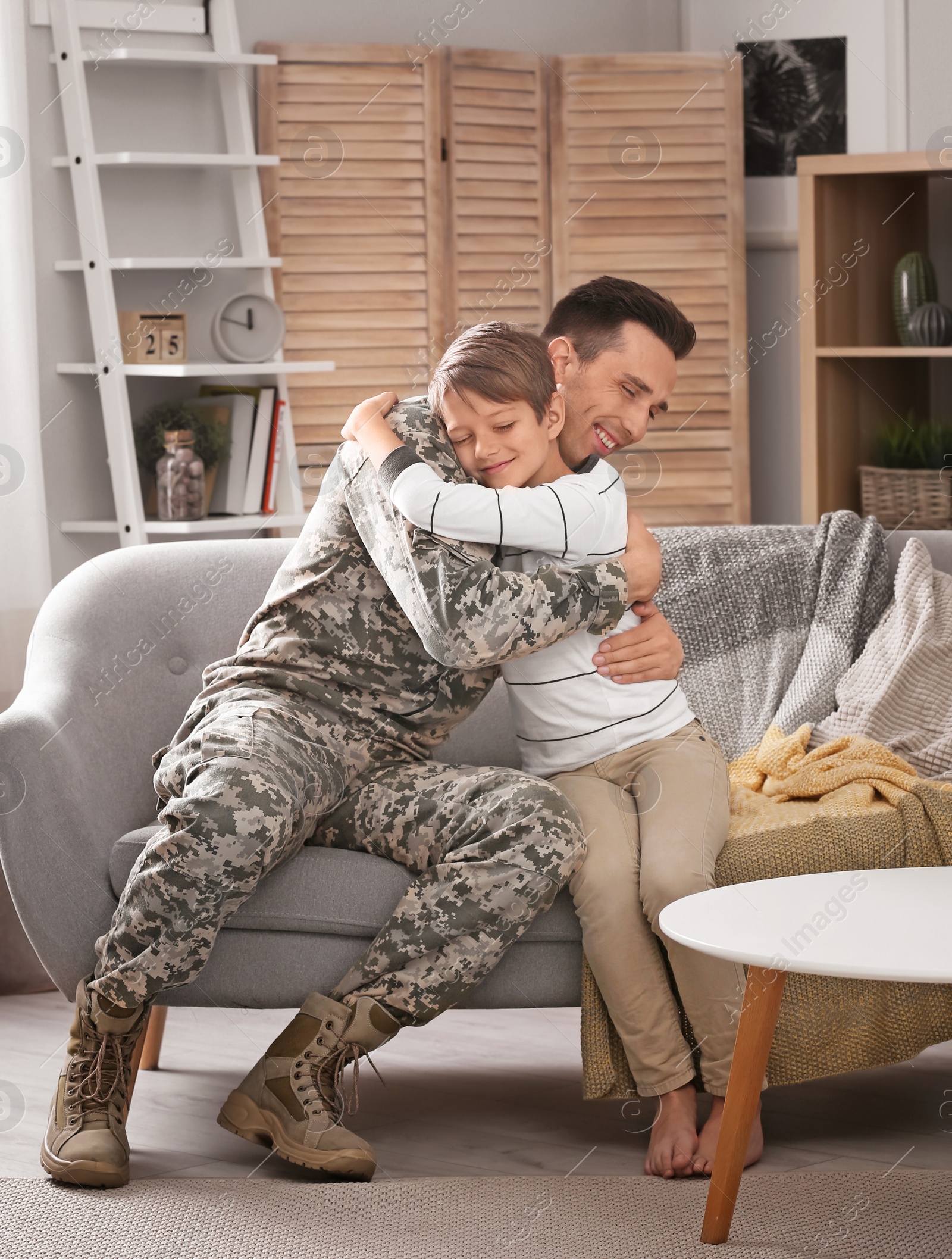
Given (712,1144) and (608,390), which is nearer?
(712,1144)

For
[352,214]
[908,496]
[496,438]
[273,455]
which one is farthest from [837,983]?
[352,214]

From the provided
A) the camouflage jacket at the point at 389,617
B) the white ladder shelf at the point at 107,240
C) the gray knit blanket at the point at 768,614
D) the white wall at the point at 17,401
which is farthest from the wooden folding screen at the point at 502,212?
the camouflage jacket at the point at 389,617

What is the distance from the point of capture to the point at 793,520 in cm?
368

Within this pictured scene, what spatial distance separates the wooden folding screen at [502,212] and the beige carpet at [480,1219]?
175 centimetres

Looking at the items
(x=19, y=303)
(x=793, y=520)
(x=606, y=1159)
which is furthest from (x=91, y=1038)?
(x=793, y=520)

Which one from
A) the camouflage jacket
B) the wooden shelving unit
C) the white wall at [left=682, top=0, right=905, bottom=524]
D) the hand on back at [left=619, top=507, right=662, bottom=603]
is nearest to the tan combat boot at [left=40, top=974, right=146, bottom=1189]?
the camouflage jacket

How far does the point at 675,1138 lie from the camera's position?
174cm

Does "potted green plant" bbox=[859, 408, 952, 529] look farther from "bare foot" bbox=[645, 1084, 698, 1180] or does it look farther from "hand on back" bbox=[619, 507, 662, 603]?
"bare foot" bbox=[645, 1084, 698, 1180]

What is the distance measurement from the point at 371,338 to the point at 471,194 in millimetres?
398

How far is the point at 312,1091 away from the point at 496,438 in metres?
0.76

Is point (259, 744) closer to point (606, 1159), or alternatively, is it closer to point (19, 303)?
point (606, 1159)

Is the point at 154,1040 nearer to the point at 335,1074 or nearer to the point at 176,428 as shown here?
the point at 335,1074

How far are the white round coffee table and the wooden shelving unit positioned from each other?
5.55 feet

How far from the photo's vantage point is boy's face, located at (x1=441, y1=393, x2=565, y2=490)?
176 centimetres
